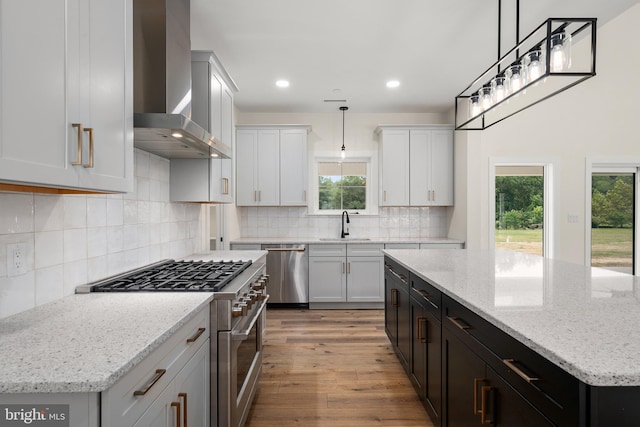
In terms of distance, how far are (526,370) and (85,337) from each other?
1.33 metres

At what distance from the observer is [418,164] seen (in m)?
4.84

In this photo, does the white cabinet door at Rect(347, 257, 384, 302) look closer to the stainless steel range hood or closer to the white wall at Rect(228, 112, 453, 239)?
the white wall at Rect(228, 112, 453, 239)

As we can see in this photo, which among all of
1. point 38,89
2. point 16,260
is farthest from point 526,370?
point 16,260

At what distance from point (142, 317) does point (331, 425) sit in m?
1.45

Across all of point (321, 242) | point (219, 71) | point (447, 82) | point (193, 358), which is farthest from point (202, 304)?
point (447, 82)

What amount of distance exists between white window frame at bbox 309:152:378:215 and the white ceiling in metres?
1.00

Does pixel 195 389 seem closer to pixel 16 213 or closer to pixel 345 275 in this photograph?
pixel 16 213

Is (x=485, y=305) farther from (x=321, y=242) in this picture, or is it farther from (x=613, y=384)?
(x=321, y=242)

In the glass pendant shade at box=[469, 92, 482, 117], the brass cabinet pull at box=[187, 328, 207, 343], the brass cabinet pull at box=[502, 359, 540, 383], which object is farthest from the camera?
the glass pendant shade at box=[469, 92, 482, 117]

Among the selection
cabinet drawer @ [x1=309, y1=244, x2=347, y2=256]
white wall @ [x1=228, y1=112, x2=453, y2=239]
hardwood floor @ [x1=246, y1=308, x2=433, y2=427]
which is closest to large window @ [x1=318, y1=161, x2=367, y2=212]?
white wall @ [x1=228, y1=112, x2=453, y2=239]

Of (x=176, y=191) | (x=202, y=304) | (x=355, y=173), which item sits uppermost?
(x=355, y=173)

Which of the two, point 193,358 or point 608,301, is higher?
point 608,301

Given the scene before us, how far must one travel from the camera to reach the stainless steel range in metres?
1.67

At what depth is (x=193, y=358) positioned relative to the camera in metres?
1.45
